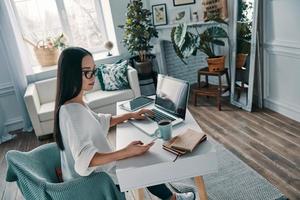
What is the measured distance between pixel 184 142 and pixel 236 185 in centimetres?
100

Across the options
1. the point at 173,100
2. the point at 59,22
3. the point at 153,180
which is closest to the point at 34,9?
the point at 59,22

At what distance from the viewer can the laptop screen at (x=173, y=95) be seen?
1.57m

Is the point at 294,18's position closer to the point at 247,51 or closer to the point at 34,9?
the point at 247,51

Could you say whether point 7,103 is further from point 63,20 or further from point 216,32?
point 216,32

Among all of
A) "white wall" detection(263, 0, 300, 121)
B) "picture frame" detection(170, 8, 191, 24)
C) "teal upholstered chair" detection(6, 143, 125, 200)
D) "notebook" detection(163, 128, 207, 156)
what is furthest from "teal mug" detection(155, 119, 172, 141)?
"picture frame" detection(170, 8, 191, 24)

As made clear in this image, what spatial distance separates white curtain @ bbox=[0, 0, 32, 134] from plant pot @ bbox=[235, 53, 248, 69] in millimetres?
2873

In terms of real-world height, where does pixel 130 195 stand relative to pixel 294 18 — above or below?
below

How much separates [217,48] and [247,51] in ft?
2.29

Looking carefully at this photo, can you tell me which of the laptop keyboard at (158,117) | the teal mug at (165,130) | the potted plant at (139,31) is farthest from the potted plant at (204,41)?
the teal mug at (165,130)

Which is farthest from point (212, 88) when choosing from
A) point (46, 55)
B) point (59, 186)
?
point (59, 186)

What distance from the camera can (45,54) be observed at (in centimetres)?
412

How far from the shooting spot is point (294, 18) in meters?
2.57

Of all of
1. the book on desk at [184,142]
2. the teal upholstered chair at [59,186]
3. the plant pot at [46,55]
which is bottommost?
the teal upholstered chair at [59,186]

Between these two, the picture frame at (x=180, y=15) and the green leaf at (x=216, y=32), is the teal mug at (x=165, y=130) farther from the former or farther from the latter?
the picture frame at (x=180, y=15)
